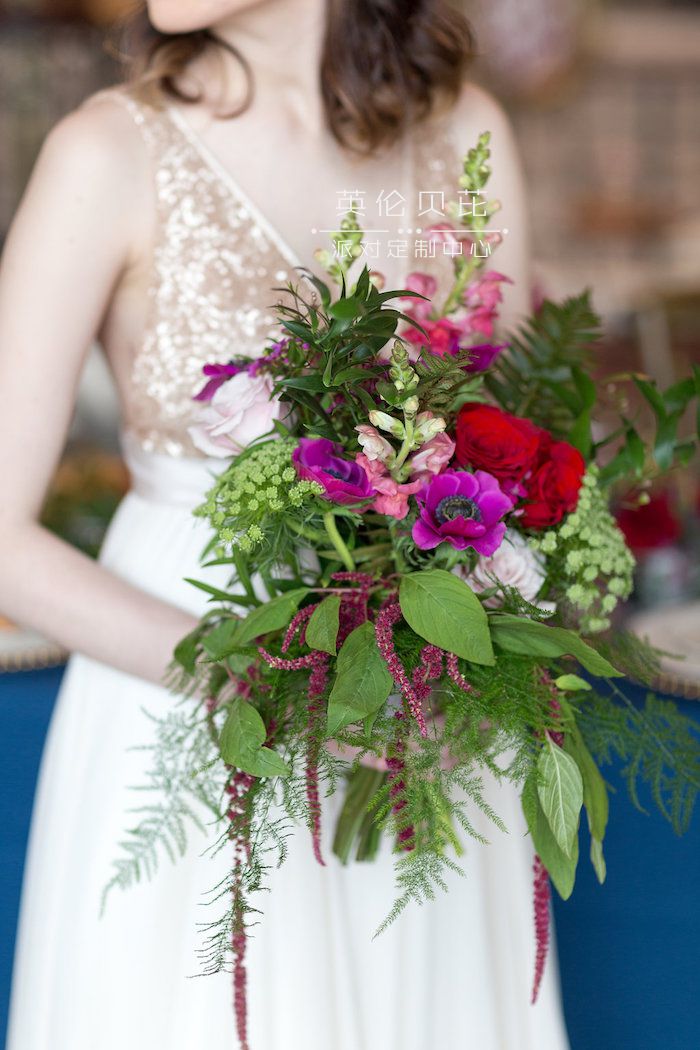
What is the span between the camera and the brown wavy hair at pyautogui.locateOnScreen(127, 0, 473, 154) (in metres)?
1.23

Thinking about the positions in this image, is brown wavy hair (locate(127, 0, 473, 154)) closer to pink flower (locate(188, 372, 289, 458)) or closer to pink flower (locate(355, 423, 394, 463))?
pink flower (locate(188, 372, 289, 458))

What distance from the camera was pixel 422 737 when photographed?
78cm

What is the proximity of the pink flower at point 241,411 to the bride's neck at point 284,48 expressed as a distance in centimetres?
50

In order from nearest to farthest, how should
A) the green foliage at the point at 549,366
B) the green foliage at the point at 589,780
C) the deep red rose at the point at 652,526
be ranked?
the green foliage at the point at 589,780
the green foliage at the point at 549,366
the deep red rose at the point at 652,526

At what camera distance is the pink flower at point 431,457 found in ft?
2.56

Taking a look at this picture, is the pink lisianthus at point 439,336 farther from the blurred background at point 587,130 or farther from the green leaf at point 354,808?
the blurred background at point 587,130

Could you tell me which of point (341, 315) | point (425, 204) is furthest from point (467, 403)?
point (425, 204)

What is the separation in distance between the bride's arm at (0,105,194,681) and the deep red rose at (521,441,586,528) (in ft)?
1.16

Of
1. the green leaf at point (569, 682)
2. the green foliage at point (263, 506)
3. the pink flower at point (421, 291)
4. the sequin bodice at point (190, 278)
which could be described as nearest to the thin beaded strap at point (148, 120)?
the sequin bodice at point (190, 278)

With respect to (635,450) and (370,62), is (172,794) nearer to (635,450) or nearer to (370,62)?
(635,450)

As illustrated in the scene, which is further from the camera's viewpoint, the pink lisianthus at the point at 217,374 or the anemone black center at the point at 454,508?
the pink lisianthus at the point at 217,374

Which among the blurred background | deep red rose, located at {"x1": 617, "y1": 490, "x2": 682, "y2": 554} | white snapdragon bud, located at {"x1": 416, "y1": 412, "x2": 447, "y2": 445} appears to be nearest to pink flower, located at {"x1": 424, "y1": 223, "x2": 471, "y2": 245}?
white snapdragon bud, located at {"x1": 416, "y1": 412, "x2": 447, "y2": 445}

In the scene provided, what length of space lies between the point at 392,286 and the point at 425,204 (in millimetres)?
131

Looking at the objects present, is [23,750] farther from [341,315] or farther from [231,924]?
[341,315]
